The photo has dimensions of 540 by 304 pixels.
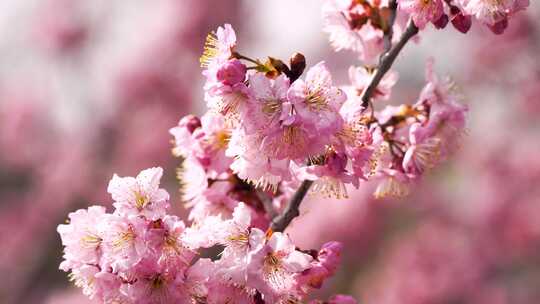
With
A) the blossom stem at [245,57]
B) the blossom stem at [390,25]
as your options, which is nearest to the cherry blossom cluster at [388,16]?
the blossom stem at [390,25]

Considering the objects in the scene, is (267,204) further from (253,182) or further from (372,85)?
(372,85)

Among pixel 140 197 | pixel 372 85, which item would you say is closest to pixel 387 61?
pixel 372 85

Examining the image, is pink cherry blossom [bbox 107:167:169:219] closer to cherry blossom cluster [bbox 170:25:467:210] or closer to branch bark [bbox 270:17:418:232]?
cherry blossom cluster [bbox 170:25:467:210]

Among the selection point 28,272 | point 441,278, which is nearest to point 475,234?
point 441,278

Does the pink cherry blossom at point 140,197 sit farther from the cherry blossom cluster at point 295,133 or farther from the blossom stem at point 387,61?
the blossom stem at point 387,61

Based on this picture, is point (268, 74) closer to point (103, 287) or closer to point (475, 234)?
point (103, 287)

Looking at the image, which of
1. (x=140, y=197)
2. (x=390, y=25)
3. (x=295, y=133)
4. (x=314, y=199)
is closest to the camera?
(x=295, y=133)
